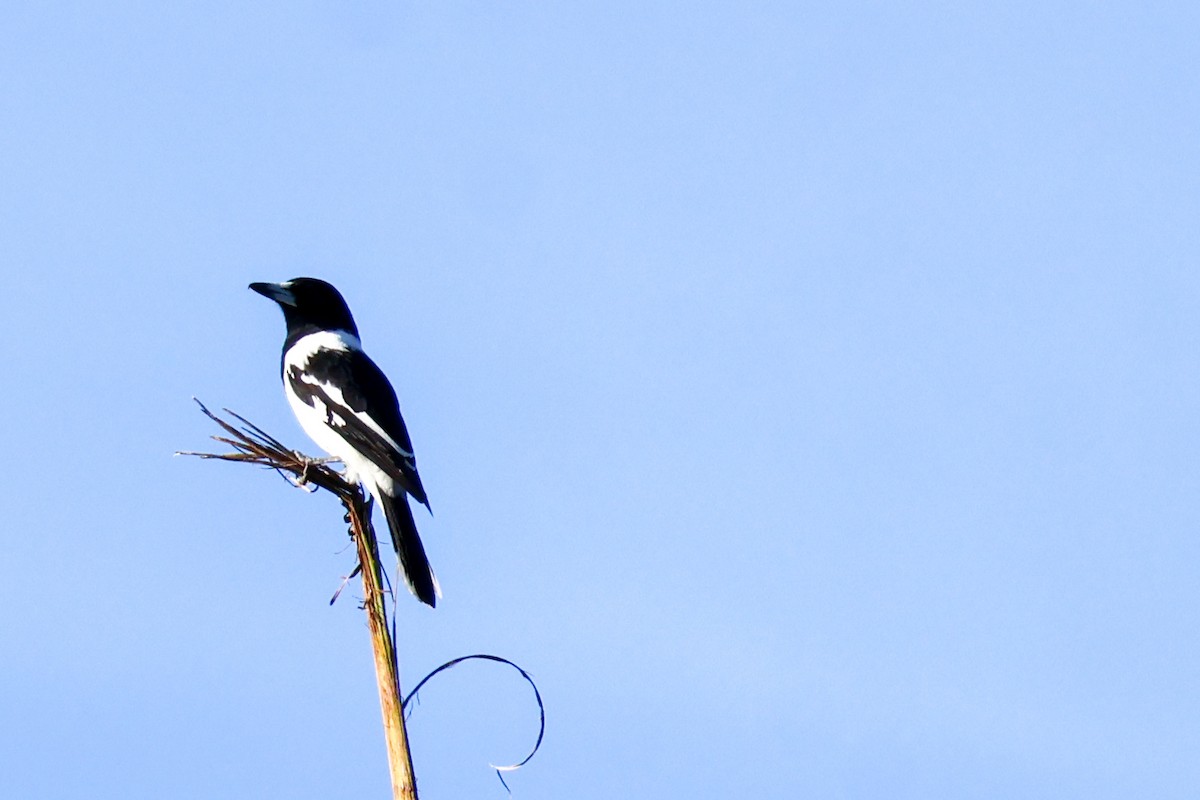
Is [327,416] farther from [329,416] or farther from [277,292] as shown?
[277,292]

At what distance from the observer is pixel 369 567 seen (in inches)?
212

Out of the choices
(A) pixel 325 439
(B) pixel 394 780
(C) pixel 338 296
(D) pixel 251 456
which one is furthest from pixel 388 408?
(B) pixel 394 780

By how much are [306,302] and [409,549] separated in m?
3.40

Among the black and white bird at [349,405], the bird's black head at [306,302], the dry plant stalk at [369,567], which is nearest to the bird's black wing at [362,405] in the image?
the black and white bird at [349,405]

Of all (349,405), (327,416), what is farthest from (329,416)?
(349,405)

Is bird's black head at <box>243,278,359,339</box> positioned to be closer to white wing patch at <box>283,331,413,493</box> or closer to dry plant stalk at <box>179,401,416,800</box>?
white wing patch at <box>283,331,413,493</box>

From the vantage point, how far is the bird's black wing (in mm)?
8359

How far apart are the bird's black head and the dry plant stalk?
452 cm

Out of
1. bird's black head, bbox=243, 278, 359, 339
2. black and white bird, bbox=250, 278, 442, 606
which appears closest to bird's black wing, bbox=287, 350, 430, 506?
black and white bird, bbox=250, 278, 442, 606

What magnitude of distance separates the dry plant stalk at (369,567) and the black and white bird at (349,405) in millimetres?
1266

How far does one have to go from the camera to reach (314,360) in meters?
9.63

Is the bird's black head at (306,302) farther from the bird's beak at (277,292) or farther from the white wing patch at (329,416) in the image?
the white wing patch at (329,416)

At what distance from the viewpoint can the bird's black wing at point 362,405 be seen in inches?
329

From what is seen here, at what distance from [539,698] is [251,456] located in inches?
57.0
